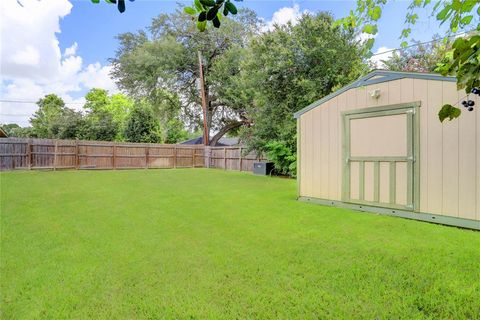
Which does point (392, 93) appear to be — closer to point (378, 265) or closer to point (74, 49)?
point (378, 265)

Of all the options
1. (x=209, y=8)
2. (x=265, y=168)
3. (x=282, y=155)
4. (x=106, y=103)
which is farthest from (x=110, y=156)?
(x=106, y=103)

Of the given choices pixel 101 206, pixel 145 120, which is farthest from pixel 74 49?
pixel 101 206

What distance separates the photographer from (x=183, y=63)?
18750mm

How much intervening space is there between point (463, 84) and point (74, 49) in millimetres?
20733

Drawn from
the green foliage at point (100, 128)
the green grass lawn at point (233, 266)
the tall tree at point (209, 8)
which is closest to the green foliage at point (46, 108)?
the green foliage at point (100, 128)

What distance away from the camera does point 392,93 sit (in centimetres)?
451

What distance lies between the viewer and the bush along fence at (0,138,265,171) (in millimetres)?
11320

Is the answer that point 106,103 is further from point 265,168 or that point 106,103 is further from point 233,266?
point 233,266

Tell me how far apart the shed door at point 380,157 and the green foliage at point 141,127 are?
45.3ft

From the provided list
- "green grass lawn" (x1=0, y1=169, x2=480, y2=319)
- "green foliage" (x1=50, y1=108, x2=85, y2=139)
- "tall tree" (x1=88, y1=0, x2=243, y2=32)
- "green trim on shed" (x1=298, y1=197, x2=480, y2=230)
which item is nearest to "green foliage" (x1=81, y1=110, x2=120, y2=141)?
"green foliage" (x1=50, y1=108, x2=85, y2=139)

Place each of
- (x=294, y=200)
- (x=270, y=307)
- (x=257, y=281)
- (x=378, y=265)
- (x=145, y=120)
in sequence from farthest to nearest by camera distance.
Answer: (x=145, y=120) < (x=294, y=200) < (x=378, y=265) < (x=257, y=281) < (x=270, y=307)

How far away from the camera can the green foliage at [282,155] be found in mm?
10028

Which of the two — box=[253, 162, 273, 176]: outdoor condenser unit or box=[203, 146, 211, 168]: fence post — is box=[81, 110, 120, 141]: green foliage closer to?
box=[203, 146, 211, 168]: fence post

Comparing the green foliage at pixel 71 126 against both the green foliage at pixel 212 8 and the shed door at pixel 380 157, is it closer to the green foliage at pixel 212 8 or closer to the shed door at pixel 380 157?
the shed door at pixel 380 157
